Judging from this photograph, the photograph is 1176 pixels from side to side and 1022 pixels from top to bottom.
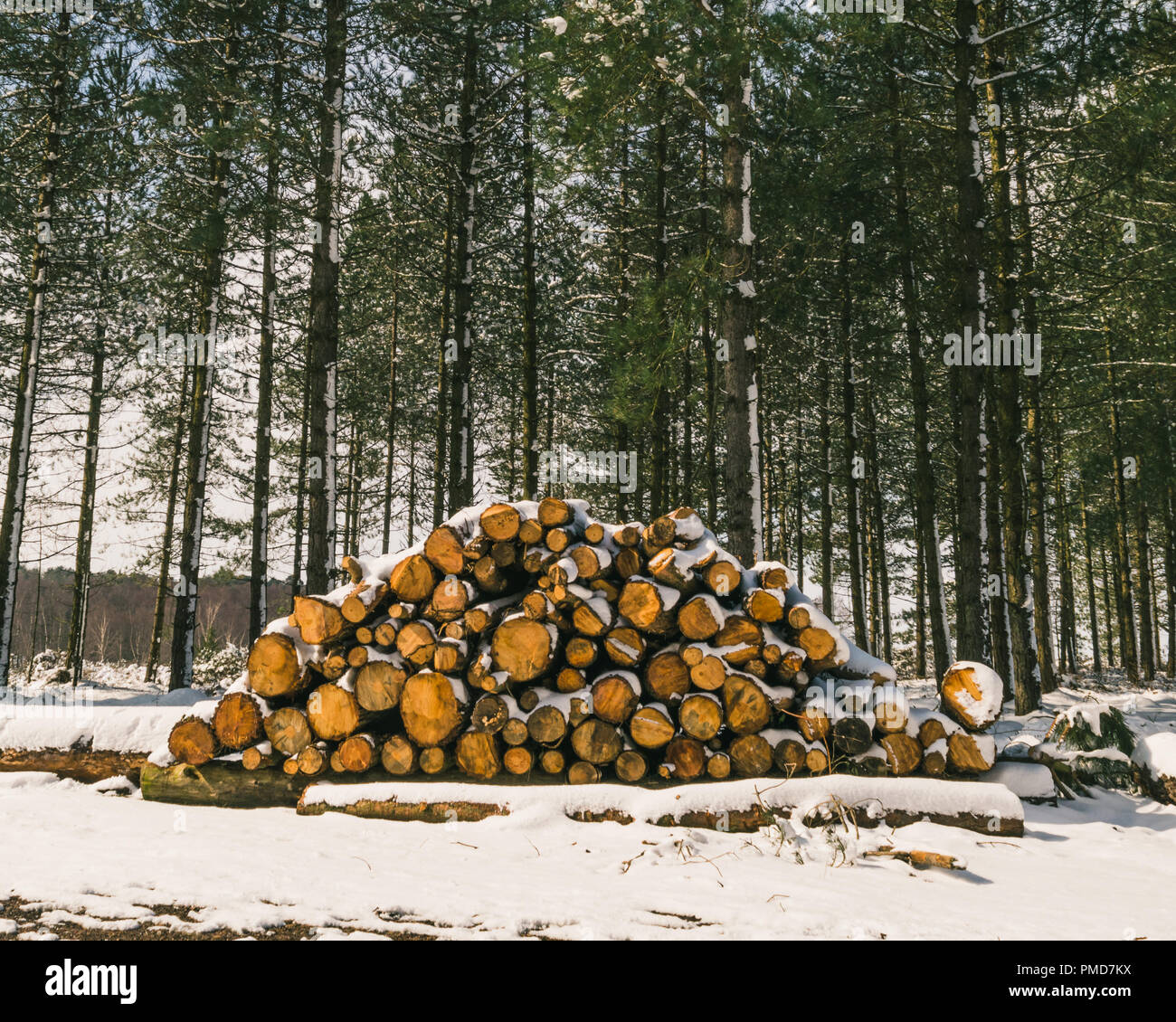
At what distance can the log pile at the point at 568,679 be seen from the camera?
4504 millimetres

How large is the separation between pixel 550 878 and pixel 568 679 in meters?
1.51

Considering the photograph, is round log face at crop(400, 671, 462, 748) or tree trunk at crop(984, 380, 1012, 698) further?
tree trunk at crop(984, 380, 1012, 698)

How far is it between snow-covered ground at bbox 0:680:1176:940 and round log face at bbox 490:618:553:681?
86cm

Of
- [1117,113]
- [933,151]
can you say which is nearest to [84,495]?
[933,151]

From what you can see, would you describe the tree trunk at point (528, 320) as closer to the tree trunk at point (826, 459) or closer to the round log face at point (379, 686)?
the tree trunk at point (826, 459)

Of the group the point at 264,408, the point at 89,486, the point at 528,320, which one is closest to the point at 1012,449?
the point at 528,320

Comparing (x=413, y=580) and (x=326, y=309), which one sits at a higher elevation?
(x=326, y=309)

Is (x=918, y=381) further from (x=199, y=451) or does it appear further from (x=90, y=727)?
(x=90, y=727)

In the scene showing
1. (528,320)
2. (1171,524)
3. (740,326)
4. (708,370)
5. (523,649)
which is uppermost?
(528,320)

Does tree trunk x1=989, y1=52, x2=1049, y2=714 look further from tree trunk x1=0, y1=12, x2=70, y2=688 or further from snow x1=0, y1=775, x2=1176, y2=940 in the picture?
tree trunk x1=0, y1=12, x2=70, y2=688

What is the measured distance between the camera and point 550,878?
324 cm

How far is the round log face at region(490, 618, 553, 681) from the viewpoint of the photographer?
4.54 m

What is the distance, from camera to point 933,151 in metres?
11.3

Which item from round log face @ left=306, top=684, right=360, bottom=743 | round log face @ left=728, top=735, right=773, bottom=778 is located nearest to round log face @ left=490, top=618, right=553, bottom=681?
round log face @ left=306, top=684, right=360, bottom=743
